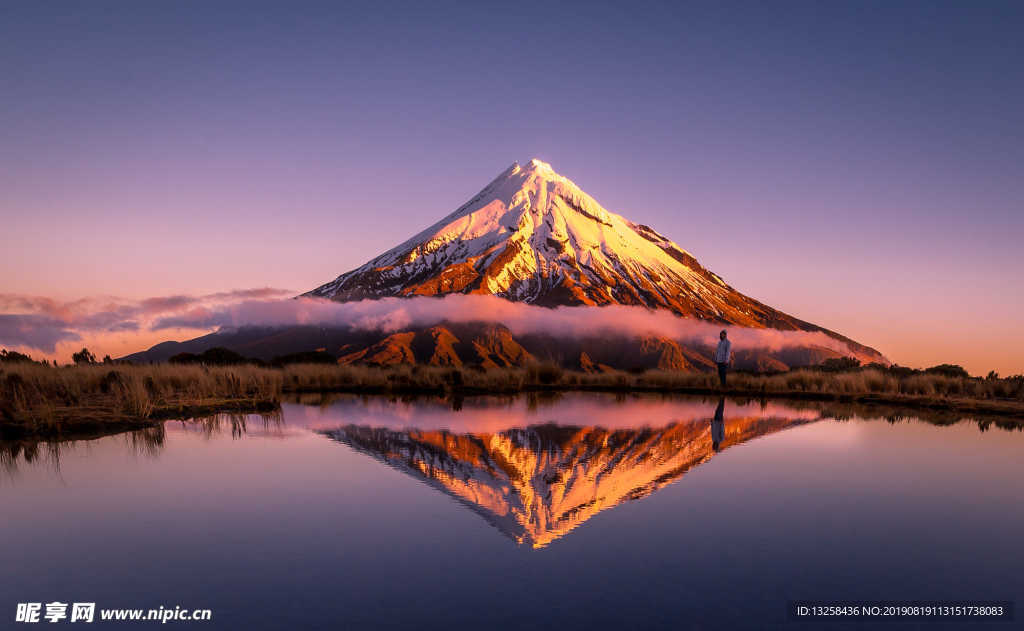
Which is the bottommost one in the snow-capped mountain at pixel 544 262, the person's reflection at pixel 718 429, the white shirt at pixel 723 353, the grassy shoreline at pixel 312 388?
the person's reflection at pixel 718 429

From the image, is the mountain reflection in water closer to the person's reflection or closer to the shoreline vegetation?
the person's reflection

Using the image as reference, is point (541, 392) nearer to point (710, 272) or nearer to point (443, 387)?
point (443, 387)

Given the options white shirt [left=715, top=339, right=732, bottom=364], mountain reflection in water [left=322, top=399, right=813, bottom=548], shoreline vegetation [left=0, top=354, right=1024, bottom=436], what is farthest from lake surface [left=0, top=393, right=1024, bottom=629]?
white shirt [left=715, top=339, right=732, bottom=364]

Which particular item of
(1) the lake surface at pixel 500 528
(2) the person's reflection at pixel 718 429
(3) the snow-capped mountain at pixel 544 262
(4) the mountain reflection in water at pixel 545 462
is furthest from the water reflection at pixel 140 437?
(3) the snow-capped mountain at pixel 544 262

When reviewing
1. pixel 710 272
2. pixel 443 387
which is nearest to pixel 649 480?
pixel 443 387

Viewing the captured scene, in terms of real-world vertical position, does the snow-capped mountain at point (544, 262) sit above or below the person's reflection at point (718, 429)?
above

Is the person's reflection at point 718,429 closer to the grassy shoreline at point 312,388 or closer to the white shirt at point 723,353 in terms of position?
the white shirt at point 723,353

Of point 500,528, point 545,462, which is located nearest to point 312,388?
point 545,462
